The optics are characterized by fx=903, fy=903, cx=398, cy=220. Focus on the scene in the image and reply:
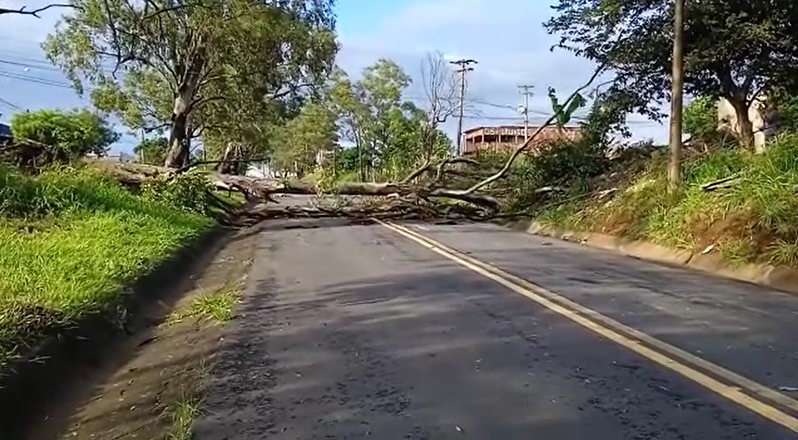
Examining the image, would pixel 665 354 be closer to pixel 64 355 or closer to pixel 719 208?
pixel 64 355

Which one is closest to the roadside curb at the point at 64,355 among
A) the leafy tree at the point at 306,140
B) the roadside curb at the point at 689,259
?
the roadside curb at the point at 689,259

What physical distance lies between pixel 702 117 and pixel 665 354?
23488 millimetres

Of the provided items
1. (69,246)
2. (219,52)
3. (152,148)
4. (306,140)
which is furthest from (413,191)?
(306,140)

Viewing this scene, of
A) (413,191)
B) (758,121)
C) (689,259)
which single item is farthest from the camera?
(413,191)

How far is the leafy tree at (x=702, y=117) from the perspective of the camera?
2222cm

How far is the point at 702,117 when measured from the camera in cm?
2844

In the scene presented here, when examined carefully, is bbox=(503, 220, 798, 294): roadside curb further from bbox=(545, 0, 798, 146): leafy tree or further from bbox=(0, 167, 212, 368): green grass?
bbox=(0, 167, 212, 368): green grass

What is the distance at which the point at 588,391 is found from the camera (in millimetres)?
5578

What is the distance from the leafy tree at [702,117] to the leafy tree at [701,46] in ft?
4.80

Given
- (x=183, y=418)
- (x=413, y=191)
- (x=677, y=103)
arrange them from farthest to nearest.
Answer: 1. (x=413, y=191)
2. (x=677, y=103)
3. (x=183, y=418)

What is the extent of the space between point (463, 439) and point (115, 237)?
935 centimetres

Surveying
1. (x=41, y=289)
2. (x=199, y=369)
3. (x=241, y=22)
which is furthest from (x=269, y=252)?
(x=241, y=22)

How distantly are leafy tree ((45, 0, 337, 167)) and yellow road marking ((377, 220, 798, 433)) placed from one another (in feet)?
60.4

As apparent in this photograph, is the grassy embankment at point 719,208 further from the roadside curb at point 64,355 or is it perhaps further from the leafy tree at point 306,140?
the leafy tree at point 306,140
